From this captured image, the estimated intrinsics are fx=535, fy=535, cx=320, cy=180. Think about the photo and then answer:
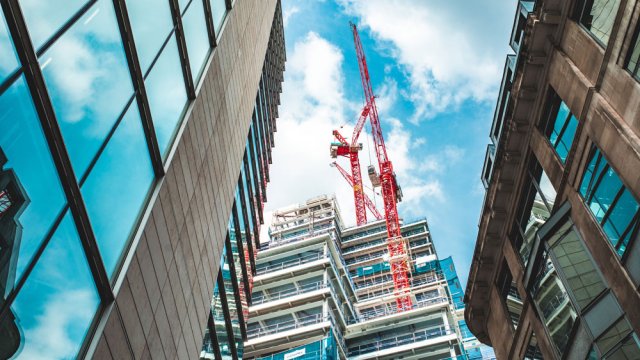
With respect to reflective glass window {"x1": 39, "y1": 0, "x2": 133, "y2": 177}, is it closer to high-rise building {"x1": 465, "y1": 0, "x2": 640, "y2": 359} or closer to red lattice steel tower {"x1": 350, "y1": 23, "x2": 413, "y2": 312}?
high-rise building {"x1": 465, "y1": 0, "x2": 640, "y2": 359}

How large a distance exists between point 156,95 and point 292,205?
9118 cm

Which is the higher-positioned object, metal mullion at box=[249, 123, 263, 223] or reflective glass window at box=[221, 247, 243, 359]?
metal mullion at box=[249, 123, 263, 223]

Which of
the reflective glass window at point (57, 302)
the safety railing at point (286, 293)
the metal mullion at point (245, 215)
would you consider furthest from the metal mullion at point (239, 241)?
the safety railing at point (286, 293)

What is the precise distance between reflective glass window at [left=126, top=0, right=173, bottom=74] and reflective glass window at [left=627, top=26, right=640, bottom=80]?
12.7m

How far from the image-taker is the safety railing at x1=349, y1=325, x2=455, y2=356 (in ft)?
209

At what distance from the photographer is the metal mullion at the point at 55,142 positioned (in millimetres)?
7926

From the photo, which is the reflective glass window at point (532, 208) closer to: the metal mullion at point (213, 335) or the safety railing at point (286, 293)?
the metal mullion at point (213, 335)

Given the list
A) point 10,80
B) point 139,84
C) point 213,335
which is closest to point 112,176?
point 139,84

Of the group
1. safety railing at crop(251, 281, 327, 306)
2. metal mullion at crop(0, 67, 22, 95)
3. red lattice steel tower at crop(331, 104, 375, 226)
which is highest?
red lattice steel tower at crop(331, 104, 375, 226)

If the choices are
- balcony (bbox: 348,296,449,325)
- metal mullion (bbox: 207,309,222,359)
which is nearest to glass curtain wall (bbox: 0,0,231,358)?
metal mullion (bbox: 207,309,222,359)

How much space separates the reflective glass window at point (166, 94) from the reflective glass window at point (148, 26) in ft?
1.32

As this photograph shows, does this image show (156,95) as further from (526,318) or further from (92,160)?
(526,318)

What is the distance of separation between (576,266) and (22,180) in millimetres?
15555

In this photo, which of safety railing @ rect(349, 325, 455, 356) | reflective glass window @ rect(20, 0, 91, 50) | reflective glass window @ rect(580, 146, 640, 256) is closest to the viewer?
reflective glass window @ rect(20, 0, 91, 50)
